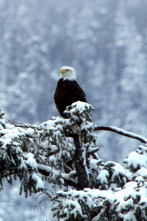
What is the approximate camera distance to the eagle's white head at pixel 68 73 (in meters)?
6.85

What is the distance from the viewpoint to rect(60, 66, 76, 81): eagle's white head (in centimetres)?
685

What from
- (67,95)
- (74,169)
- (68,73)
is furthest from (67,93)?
(74,169)

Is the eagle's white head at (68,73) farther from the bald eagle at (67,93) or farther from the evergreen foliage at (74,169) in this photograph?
the evergreen foliage at (74,169)

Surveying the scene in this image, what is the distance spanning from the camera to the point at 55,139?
4266 mm

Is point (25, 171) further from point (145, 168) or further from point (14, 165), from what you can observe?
point (145, 168)

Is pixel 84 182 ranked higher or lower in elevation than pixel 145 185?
higher

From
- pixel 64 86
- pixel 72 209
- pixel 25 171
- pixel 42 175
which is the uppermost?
pixel 64 86

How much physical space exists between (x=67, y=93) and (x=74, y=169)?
1668 mm

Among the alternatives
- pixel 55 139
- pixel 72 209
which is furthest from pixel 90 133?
pixel 72 209

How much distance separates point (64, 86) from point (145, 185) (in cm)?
361

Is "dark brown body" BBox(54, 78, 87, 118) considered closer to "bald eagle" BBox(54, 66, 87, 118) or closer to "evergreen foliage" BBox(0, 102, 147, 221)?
"bald eagle" BBox(54, 66, 87, 118)

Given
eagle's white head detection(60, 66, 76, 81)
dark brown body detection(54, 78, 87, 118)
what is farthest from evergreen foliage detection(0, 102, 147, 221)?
eagle's white head detection(60, 66, 76, 81)

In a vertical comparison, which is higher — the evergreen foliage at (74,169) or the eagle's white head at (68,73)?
the eagle's white head at (68,73)

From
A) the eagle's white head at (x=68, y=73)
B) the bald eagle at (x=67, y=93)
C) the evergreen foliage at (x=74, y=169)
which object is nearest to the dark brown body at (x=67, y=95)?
the bald eagle at (x=67, y=93)
